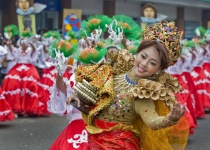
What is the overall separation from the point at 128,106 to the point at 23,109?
642cm

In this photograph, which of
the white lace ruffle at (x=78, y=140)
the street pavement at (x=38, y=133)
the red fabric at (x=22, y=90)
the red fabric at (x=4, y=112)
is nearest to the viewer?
the white lace ruffle at (x=78, y=140)

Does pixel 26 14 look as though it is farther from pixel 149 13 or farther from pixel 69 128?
pixel 69 128

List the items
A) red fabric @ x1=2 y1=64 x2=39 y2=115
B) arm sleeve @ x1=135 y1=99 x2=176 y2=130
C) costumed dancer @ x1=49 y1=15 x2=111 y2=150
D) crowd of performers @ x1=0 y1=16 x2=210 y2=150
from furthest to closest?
red fabric @ x1=2 y1=64 x2=39 y2=115
crowd of performers @ x1=0 y1=16 x2=210 y2=150
costumed dancer @ x1=49 y1=15 x2=111 y2=150
arm sleeve @ x1=135 y1=99 x2=176 y2=130

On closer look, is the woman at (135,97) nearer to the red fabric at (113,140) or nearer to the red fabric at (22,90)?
the red fabric at (113,140)

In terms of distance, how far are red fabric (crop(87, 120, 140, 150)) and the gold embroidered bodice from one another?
2.3 inches

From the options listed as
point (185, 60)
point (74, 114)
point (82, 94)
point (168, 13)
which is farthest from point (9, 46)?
point (168, 13)

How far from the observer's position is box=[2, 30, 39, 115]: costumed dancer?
9258mm

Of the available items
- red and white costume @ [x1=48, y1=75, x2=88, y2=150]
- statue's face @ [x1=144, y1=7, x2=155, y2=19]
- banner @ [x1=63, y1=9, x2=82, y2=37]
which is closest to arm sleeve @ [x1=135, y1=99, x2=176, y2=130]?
red and white costume @ [x1=48, y1=75, x2=88, y2=150]

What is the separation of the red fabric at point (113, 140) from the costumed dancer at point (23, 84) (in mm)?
6206

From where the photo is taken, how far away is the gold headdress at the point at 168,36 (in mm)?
3020

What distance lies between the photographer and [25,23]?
11250mm

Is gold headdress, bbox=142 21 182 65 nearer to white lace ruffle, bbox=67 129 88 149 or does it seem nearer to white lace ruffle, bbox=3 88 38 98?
white lace ruffle, bbox=67 129 88 149

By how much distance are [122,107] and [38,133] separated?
4.61m

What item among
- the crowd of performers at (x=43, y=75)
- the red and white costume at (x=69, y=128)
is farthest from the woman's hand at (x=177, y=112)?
the crowd of performers at (x=43, y=75)
